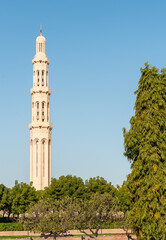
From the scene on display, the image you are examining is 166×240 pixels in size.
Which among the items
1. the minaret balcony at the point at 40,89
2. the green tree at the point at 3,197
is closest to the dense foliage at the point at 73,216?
the green tree at the point at 3,197

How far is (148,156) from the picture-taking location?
2692 centimetres

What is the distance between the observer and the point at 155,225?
2592 cm

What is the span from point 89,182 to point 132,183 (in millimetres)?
44532

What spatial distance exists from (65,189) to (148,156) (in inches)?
1726

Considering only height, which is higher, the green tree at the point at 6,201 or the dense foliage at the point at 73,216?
the green tree at the point at 6,201

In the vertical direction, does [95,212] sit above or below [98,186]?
below

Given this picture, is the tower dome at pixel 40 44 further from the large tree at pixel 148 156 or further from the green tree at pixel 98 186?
the large tree at pixel 148 156

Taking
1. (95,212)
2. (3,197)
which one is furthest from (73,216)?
(3,197)

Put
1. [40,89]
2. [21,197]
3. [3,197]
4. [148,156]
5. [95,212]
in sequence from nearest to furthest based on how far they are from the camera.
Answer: [148,156], [95,212], [21,197], [3,197], [40,89]

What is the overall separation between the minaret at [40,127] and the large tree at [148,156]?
235 ft

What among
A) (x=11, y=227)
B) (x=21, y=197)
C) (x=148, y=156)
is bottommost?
(x=11, y=227)

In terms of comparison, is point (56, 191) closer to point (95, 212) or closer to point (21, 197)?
point (21, 197)

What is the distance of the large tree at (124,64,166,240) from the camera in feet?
85.2

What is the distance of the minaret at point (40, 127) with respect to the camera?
99250 millimetres
